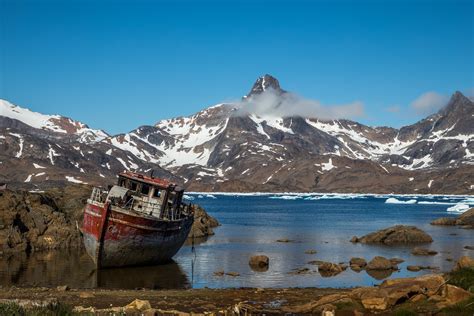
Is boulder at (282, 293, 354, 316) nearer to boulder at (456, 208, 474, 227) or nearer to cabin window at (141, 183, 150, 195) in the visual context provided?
cabin window at (141, 183, 150, 195)

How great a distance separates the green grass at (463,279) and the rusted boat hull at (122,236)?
24.9m

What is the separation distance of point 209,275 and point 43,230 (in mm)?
23746

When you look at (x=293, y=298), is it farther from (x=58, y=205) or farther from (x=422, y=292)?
(x=58, y=205)

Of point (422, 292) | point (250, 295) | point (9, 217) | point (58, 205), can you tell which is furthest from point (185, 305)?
point (58, 205)

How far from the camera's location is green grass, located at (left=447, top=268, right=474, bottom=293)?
86.8 ft

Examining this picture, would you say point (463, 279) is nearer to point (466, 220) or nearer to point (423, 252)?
point (423, 252)

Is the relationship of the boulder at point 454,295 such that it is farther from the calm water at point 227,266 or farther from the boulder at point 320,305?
the calm water at point 227,266

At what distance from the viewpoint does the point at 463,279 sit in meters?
27.3

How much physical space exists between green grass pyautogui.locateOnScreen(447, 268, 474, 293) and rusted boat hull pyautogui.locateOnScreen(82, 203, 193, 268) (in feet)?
81.8

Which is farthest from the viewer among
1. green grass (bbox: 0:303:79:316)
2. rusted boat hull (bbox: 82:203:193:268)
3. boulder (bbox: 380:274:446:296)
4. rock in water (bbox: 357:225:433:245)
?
rock in water (bbox: 357:225:433:245)

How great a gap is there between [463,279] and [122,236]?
88.5 feet

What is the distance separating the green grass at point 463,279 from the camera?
26.5 m

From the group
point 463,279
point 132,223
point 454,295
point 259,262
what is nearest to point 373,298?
point 454,295

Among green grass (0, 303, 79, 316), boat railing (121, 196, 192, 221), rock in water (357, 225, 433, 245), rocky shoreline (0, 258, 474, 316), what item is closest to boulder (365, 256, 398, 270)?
rocky shoreline (0, 258, 474, 316)
